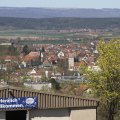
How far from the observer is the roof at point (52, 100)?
19672 millimetres

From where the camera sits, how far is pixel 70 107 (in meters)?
20.0

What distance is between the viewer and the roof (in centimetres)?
1967

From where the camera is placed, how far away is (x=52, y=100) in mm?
19859

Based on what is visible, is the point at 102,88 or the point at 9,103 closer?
the point at 9,103

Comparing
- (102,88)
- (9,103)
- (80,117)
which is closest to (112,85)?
(102,88)

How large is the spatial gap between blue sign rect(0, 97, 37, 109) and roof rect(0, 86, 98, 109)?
0.48ft

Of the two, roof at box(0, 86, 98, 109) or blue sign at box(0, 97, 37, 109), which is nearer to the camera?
blue sign at box(0, 97, 37, 109)

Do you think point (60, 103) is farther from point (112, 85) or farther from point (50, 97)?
point (112, 85)

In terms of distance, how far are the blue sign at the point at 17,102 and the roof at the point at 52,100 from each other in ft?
0.48

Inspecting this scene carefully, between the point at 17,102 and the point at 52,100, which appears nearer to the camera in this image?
the point at 17,102

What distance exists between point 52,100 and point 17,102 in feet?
4.03

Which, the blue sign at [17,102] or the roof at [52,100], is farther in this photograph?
the roof at [52,100]

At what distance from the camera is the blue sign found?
64.1 feet

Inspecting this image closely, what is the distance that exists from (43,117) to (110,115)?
3776 mm
